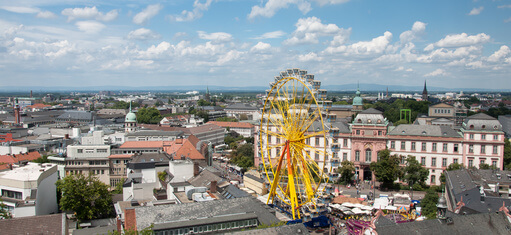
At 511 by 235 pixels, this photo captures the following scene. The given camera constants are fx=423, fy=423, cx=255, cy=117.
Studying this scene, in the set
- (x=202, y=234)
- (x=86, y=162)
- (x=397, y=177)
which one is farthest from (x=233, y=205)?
(x=86, y=162)

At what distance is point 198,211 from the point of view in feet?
134

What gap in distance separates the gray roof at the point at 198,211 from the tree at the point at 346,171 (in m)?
36.7

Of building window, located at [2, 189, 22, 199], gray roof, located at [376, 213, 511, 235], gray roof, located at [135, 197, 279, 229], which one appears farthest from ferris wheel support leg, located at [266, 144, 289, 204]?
building window, located at [2, 189, 22, 199]

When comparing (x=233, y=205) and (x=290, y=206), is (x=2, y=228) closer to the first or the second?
(x=233, y=205)

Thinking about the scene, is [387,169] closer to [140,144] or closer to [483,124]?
[483,124]

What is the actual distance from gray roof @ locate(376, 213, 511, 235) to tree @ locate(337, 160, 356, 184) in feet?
138

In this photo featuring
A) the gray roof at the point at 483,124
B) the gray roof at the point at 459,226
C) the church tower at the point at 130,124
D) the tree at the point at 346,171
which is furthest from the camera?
the church tower at the point at 130,124

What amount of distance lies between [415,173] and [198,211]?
162ft

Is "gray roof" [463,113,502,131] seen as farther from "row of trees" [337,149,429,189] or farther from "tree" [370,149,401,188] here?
"tree" [370,149,401,188]

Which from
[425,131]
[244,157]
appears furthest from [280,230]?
[244,157]

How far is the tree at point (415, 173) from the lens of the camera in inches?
2965

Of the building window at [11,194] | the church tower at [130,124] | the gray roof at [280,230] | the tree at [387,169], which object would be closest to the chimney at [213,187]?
the gray roof at [280,230]

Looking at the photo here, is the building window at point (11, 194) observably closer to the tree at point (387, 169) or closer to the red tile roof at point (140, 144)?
A: the red tile roof at point (140, 144)

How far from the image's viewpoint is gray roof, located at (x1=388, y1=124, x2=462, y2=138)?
82.1 meters
